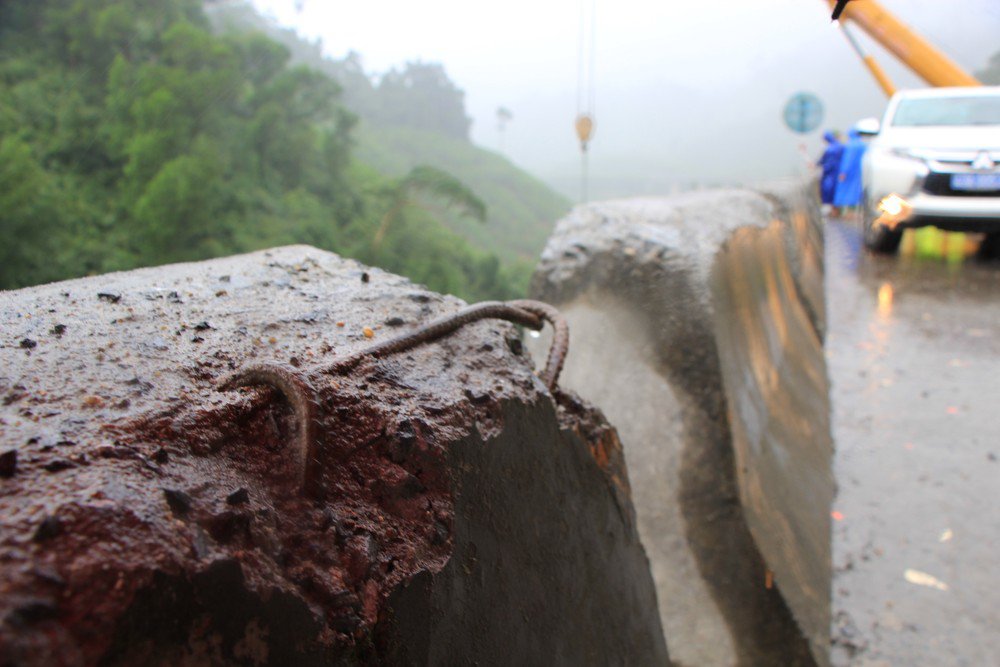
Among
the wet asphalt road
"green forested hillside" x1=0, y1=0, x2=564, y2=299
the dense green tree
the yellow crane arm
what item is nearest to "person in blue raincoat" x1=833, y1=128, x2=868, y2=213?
the yellow crane arm

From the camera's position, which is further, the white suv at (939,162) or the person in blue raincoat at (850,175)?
the person in blue raincoat at (850,175)

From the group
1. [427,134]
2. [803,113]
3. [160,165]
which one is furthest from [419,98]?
[803,113]

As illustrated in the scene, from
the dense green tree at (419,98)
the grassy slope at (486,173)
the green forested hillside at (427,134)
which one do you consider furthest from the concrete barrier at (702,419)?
the dense green tree at (419,98)

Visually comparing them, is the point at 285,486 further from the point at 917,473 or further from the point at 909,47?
the point at 909,47

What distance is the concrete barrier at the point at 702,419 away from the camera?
2131 millimetres

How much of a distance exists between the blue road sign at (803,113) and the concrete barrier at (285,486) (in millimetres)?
11833

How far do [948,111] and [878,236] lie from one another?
3.75ft

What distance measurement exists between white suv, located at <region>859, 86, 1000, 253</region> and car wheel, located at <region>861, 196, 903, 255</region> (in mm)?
32

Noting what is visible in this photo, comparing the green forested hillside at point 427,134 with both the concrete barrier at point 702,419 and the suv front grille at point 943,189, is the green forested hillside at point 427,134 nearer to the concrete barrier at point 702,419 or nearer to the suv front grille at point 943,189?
the suv front grille at point 943,189

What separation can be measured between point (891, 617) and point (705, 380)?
99 centimetres

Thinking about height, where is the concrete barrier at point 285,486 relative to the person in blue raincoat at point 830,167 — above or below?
above

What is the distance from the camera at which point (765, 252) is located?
3.69m

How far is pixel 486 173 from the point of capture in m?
55.8

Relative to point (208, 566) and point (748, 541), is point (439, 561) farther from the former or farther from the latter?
point (748, 541)
